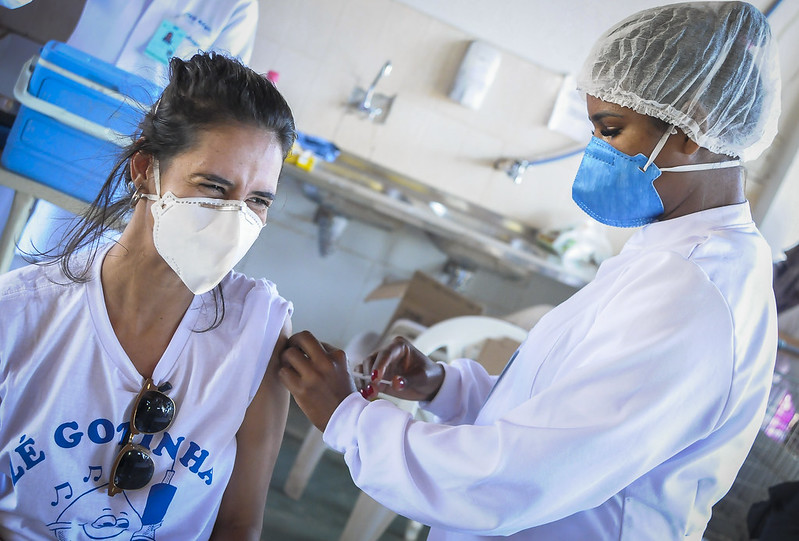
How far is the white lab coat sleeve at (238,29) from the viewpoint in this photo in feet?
8.99

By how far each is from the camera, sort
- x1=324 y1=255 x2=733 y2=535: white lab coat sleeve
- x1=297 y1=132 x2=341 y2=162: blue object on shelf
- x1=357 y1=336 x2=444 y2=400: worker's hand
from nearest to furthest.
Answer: x1=324 y1=255 x2=733 y2=535: white lab coat sleeve
x1=357 y1=336 x2=444 y2=400: worker's hand
x1=297 y1=132 x2=341 y2=162: blue object on shelf

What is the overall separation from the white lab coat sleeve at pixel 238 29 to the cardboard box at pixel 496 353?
1.58 meters

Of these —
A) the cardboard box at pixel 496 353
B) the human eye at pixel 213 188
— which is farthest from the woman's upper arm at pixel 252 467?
the cardboard box at pixel 496 353

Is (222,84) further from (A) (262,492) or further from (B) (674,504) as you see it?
(B) (674,504)

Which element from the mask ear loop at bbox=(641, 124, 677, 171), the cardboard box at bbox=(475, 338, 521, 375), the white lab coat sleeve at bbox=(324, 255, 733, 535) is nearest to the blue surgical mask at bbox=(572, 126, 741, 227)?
the mask ear loop at bbox=(641, 124, 677, 171)

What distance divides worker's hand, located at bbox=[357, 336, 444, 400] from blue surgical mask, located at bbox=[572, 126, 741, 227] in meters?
0.49

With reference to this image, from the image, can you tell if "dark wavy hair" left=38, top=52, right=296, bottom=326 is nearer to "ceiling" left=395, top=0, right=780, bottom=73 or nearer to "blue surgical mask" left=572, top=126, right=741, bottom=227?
"blue surgical mask" left=572, top=126, right=741, bottom=227

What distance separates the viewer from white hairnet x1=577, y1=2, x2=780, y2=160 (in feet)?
3.77

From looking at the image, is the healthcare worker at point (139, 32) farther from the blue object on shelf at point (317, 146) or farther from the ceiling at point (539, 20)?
the ceiling at point (539, 20)

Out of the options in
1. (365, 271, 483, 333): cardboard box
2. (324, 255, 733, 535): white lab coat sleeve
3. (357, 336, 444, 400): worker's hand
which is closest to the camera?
(324, 255, 733, 535): white lab coat sleeve

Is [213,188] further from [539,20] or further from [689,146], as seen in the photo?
[539,20]

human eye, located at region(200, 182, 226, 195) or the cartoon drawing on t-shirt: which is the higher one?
human eye, located at region(200, 182, 226, 195)

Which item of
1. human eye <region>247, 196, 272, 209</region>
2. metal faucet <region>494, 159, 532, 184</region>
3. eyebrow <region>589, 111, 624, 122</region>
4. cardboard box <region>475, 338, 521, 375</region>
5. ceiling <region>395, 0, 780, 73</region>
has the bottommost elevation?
cardboard box <region>475, 338, 521, 375</region>

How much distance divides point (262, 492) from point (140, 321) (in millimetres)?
431
